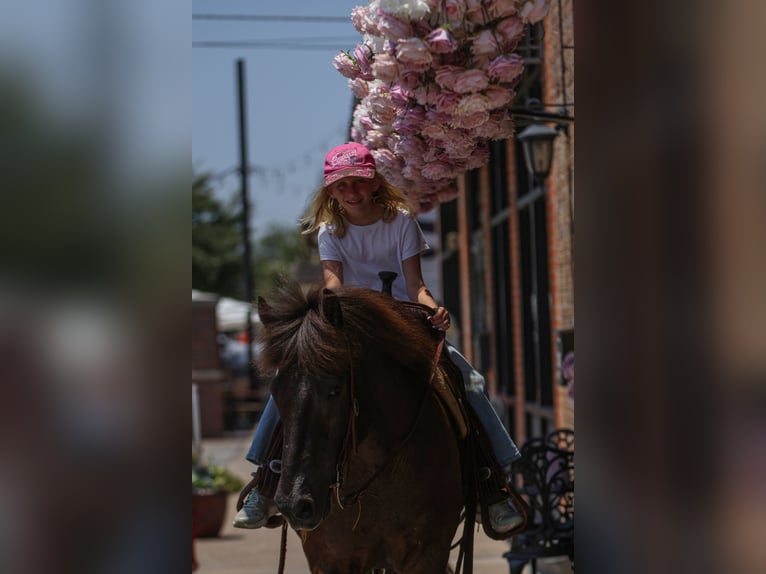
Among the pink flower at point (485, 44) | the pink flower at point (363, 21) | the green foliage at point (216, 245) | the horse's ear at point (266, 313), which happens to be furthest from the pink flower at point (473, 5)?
the green foliage at point (216, 245)

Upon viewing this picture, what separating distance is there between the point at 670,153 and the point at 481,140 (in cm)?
300

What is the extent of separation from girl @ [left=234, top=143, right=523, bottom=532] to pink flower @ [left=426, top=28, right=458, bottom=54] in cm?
84

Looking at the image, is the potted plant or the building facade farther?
the potted plant

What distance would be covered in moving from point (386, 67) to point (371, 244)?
1035mm

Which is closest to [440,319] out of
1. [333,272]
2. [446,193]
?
[333,272]

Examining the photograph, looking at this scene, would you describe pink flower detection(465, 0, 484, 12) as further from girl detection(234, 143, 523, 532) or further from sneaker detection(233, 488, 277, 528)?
sneaker detection(233, 488, 277, 528)

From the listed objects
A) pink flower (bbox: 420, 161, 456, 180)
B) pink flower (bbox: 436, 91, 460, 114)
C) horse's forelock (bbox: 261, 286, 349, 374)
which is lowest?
horse's forelock (bbox: 261, 286, 349, 374)

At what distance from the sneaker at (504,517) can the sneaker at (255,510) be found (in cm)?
103

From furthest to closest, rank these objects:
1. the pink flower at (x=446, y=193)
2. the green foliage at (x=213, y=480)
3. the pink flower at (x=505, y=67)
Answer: the green foliage at (x=213, y=480), the pink flower at (x=446, y=193), the pink flower at (x=505, y=67)

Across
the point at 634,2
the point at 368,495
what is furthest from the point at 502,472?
the point at 634,2

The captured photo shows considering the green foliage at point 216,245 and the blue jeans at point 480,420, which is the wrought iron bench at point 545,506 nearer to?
the blue jeans at point 480,420

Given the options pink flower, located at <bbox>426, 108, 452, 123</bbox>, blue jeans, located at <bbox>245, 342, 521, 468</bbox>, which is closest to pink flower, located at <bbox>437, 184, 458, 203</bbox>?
blue jeans, located at <bbox>245, 342, 521, 468</bbox>

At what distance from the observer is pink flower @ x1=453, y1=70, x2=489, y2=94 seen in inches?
177

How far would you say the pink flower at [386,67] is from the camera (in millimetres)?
4590
